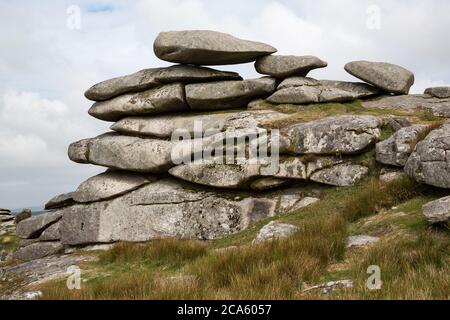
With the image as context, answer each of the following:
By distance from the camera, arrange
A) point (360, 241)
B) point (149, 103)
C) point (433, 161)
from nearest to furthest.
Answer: point (360, 241) → point (433, 161) → point (149, 103)

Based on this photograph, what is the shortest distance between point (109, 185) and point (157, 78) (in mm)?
5154

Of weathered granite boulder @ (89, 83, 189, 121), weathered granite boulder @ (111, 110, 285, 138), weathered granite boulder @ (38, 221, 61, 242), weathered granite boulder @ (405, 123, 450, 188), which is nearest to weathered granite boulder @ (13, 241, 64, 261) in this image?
weathered granite boulder @ (38, 221, 61, 242)

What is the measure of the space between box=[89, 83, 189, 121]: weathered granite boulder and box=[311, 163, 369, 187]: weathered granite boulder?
719 centimetres

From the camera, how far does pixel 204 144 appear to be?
17.1m

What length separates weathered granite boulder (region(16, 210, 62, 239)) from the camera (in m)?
23.7

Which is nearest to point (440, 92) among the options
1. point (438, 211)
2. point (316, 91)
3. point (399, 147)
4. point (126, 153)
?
point (316, 91)

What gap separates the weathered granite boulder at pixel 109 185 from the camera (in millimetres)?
18188

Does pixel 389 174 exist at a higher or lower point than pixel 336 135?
Answer: lower

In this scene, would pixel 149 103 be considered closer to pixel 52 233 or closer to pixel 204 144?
pixel 204 144

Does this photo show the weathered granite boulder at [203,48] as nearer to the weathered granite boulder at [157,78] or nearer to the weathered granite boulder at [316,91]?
the weathered granite boulder at [157,78]

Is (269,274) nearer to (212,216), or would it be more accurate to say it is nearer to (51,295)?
(51,295)
